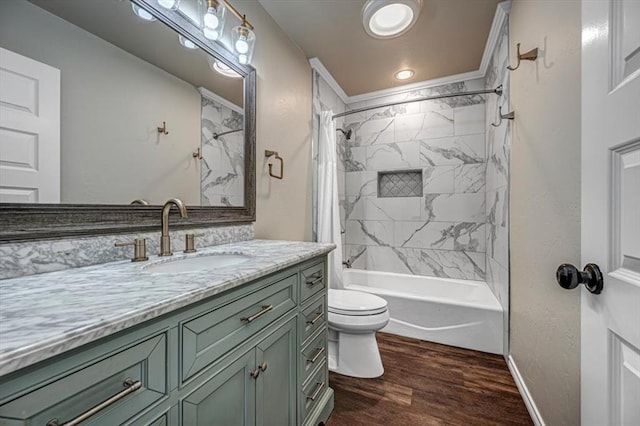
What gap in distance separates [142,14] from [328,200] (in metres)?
1.75

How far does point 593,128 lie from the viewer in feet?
2.08

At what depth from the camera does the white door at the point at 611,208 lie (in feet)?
1.67

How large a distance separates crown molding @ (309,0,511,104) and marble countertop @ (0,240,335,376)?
227 cm

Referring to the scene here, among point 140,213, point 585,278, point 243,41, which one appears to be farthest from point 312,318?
point 243,41

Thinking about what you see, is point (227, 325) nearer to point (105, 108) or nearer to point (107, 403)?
point (107, 403)

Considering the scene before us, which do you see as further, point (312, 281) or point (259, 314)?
point (312, 281)

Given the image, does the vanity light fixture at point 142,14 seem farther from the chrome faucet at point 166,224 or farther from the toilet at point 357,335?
the toilet at point 357,335

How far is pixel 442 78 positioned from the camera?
9.17ft

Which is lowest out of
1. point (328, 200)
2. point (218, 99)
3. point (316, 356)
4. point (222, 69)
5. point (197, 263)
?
point (316, 356)

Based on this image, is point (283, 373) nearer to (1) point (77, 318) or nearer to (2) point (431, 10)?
(1) point (77, 318)

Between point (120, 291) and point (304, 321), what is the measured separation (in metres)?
0.74

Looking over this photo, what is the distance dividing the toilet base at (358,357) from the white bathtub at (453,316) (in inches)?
24.4

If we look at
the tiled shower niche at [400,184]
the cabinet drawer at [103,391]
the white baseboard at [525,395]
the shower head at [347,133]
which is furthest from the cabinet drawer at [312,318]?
the shower head at [347,133]

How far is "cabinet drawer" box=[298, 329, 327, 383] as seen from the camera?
1162 mm
